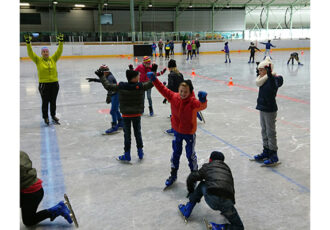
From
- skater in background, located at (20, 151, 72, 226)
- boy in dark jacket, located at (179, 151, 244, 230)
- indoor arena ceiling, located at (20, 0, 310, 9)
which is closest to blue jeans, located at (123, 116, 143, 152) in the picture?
skater in background, located at (20, 151, 72, 226)

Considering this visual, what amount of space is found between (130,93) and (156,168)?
1.34 meters

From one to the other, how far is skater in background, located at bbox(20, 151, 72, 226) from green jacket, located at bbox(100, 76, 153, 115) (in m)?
1.96

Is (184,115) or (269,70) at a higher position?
(269,70)

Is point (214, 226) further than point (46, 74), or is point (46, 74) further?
point (46, 74)

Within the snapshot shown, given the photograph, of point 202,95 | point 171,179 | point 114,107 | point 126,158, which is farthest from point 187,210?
point 114,107

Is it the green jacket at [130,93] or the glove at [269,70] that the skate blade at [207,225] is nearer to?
the green jacket at [130,93]

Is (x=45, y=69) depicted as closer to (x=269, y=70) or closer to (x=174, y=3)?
(x=269, y=70)

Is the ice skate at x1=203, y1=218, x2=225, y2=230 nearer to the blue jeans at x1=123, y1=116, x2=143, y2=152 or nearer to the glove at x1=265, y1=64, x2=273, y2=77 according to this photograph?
the blue jeans at x1=123, y1=116, x2=143, y2=152

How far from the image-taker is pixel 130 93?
190 inches

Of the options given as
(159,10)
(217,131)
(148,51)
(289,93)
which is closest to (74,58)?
(148,51)

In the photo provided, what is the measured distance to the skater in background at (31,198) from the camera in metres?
2.98

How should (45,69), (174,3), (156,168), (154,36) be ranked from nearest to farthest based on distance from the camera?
(156,168) → (45,69) → (154,36) → (174,3)

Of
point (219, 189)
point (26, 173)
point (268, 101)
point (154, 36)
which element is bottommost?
point (219, 189)
